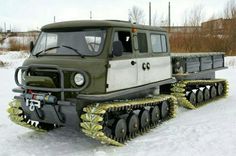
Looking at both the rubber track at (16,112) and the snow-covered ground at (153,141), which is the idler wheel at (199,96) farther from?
the rubber track at (16,112)

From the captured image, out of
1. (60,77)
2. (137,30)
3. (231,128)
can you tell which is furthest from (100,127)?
(231,128)

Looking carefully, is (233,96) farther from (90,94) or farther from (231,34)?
(231,34)

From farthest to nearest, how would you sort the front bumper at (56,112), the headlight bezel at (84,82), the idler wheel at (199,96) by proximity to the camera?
the idler wheel at (199,96)
the front bumper at (56,112)
the headlight bezel at (84,82)

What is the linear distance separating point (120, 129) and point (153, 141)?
2.38 ft

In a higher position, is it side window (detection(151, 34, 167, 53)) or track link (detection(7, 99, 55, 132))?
side window (detection(151, 34, 167, 53))

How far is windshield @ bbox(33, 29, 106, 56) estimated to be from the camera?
23.1 feet

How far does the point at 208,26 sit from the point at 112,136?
26.2 metres

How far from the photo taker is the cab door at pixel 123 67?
6979 millimetres

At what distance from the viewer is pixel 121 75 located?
23.9 feet

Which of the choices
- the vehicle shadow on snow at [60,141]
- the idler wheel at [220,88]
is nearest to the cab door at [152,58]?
the vehicle shadow on snow at [60,141]

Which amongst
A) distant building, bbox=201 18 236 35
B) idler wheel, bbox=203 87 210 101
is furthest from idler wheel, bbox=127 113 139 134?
distant building, bbox=201 18 236 35

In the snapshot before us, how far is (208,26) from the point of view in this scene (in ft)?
103

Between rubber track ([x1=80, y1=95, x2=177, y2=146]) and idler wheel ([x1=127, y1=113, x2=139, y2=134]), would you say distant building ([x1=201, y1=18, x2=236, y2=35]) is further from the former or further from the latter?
rubber track ([x1=80, y1=95, x2=177, y2=146])

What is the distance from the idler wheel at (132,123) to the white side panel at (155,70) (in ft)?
2.50
